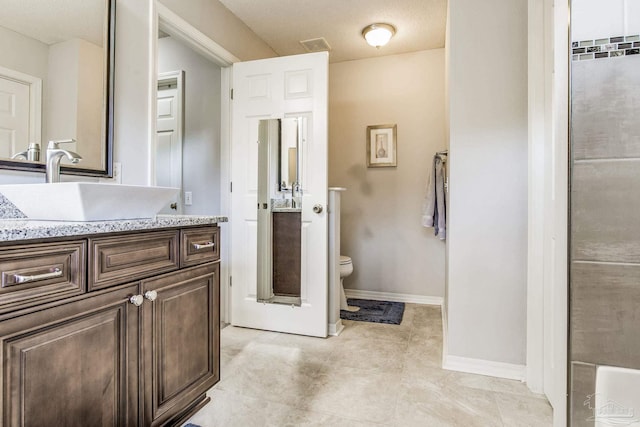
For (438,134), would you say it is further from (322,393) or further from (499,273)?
(322,393)

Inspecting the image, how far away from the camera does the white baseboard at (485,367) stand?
1889mm

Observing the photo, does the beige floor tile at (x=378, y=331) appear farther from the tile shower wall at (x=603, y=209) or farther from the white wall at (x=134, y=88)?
the white wall at (x=134, y=88)

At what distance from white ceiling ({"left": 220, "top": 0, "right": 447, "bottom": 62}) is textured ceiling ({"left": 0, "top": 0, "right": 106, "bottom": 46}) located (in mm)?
1151

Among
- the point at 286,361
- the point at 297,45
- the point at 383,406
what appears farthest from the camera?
the point at 297,45

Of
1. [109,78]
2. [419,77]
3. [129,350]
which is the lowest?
[129,350]

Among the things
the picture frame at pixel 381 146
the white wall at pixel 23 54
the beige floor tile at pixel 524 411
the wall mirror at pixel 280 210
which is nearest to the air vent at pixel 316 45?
the picture frame at pixel 381 146

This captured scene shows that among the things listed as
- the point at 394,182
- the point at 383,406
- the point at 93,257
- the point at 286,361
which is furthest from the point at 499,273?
the point at 93,257

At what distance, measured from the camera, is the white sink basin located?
1036 millimetres

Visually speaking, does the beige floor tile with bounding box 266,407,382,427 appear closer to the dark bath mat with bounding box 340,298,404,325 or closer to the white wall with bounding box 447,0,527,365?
the white wall with bounding box 447,0,527,365

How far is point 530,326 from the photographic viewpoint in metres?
1.82

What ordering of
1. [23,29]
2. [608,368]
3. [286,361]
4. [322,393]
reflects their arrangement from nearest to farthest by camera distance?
[608,368], [23,29], [322,393], [286,361]

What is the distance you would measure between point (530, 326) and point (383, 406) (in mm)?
910

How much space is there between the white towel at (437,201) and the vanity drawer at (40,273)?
2.52 m

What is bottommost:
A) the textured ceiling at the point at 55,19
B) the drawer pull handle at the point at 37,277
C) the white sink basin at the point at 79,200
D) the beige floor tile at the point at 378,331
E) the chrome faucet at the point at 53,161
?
the beige floor tile at the point at 378,331
